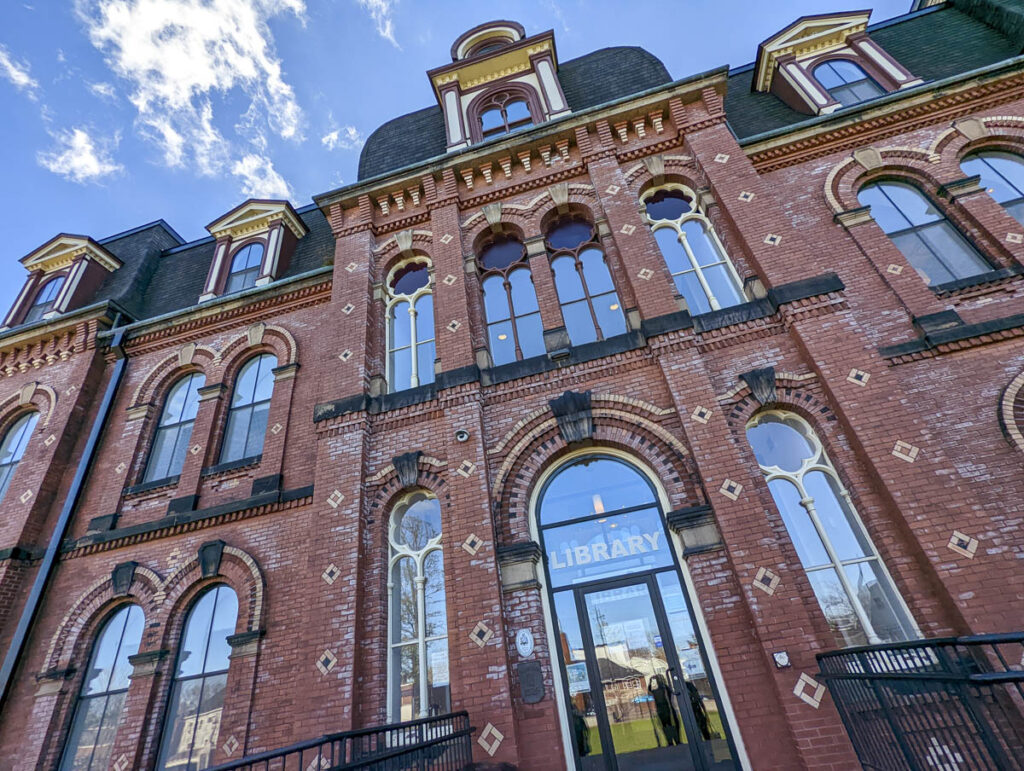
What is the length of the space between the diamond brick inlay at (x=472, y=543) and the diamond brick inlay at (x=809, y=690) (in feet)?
13.1

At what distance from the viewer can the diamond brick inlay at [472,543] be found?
7.12m

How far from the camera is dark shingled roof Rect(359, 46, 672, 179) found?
1175cm

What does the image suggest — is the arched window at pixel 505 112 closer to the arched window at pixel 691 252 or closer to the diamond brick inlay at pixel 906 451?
the arched window at pixel 691 252

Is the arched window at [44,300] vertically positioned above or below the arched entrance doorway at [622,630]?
above

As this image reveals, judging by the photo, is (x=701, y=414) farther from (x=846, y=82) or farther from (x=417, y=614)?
(x=846, y=82)

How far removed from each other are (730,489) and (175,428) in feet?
36.7

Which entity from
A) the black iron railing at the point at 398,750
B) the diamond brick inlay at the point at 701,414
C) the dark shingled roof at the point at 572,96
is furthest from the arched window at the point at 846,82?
the black iron railing at the point at 398,750

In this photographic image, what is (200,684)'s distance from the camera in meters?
8.11

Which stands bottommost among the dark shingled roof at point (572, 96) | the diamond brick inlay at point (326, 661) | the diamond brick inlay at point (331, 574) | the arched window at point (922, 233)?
the diamond brick inlay at point (326, 661)

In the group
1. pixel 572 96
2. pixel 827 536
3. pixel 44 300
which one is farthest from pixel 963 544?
pixel 44 300

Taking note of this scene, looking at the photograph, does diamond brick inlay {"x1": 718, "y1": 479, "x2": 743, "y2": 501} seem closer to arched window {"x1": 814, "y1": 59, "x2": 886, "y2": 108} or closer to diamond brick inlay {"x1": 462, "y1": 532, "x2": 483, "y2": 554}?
diamond brick inlay {"x1": 462, "y1": 532, "x2": 483, "y2": 554}

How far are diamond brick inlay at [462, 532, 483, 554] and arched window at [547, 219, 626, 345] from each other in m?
3.67

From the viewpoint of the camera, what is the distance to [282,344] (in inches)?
441

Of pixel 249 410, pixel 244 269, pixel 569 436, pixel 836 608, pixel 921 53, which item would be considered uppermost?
pixel 921 53
